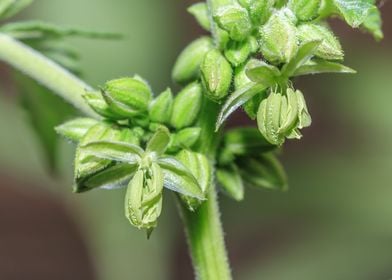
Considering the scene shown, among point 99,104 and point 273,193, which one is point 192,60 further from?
point 273,193

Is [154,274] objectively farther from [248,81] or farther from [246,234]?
[248,81]

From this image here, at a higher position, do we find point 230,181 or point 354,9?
point 354,9

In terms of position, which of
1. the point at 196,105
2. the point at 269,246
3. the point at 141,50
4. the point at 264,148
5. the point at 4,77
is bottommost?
the point at 269,246

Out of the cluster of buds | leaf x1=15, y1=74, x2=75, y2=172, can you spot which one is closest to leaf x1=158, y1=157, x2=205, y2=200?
the cluster of buds

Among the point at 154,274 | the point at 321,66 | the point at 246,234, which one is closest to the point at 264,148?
the point at 321,66

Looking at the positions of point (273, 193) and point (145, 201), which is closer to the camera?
point (145, 201)

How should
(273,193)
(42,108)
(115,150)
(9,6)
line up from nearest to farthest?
(115,150) → (9,6) → (42,108) → (273,193)

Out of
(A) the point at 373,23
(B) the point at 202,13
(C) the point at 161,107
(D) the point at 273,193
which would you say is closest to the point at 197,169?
(C) the point at 161,107

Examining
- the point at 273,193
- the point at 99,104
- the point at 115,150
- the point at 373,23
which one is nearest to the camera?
the point at 115,150
